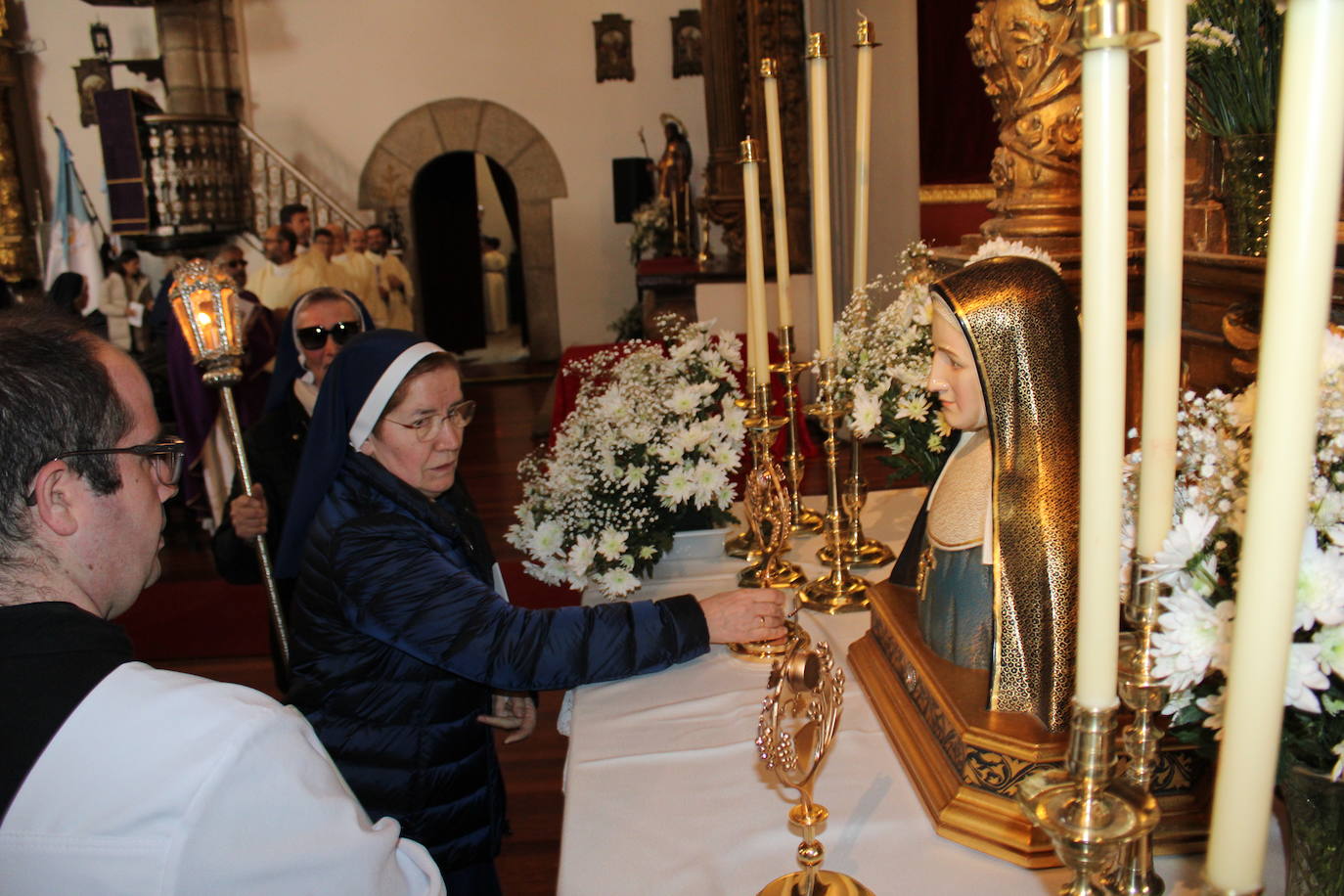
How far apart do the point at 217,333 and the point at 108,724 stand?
1.81m

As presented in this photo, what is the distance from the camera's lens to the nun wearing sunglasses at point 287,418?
2711 millimetres

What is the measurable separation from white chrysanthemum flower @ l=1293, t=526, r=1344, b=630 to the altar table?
482 mm

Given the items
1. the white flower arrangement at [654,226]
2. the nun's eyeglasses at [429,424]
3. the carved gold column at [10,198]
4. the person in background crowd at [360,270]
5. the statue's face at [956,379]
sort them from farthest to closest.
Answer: the carved gold column at [10,198], the white flower arrangement at [654,226], the person in background crowd at [360,270], the nun's eyeglasses at [429,424], the statue's face at [956,379]

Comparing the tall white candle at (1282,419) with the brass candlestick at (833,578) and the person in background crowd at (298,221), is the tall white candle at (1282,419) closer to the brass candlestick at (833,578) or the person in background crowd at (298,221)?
the brass candlestick at (833,578)

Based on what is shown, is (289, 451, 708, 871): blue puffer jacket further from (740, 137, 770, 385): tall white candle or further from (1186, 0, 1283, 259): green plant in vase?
(1186, 0, 1283, 259): green plant in vase

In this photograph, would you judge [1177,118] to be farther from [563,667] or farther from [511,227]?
[511,227]

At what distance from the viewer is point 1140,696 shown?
2.42 feet

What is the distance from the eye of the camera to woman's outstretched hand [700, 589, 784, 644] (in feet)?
5.52

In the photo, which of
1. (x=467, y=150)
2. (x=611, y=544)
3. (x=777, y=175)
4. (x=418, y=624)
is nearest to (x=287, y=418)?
(x=611, y=544)

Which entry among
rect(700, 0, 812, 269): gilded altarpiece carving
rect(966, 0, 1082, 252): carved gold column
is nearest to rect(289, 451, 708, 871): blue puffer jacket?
rect(966, 0, 1082, 252): carved gold column

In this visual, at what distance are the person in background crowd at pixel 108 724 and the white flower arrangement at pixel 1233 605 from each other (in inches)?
30.0

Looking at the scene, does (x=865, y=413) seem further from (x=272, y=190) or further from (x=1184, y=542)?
(x=272, y=190)

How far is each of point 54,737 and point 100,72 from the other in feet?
43.2

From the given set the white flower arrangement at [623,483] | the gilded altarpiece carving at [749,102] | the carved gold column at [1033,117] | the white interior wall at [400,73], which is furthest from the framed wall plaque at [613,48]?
the white flower arrangement at [623,483]
